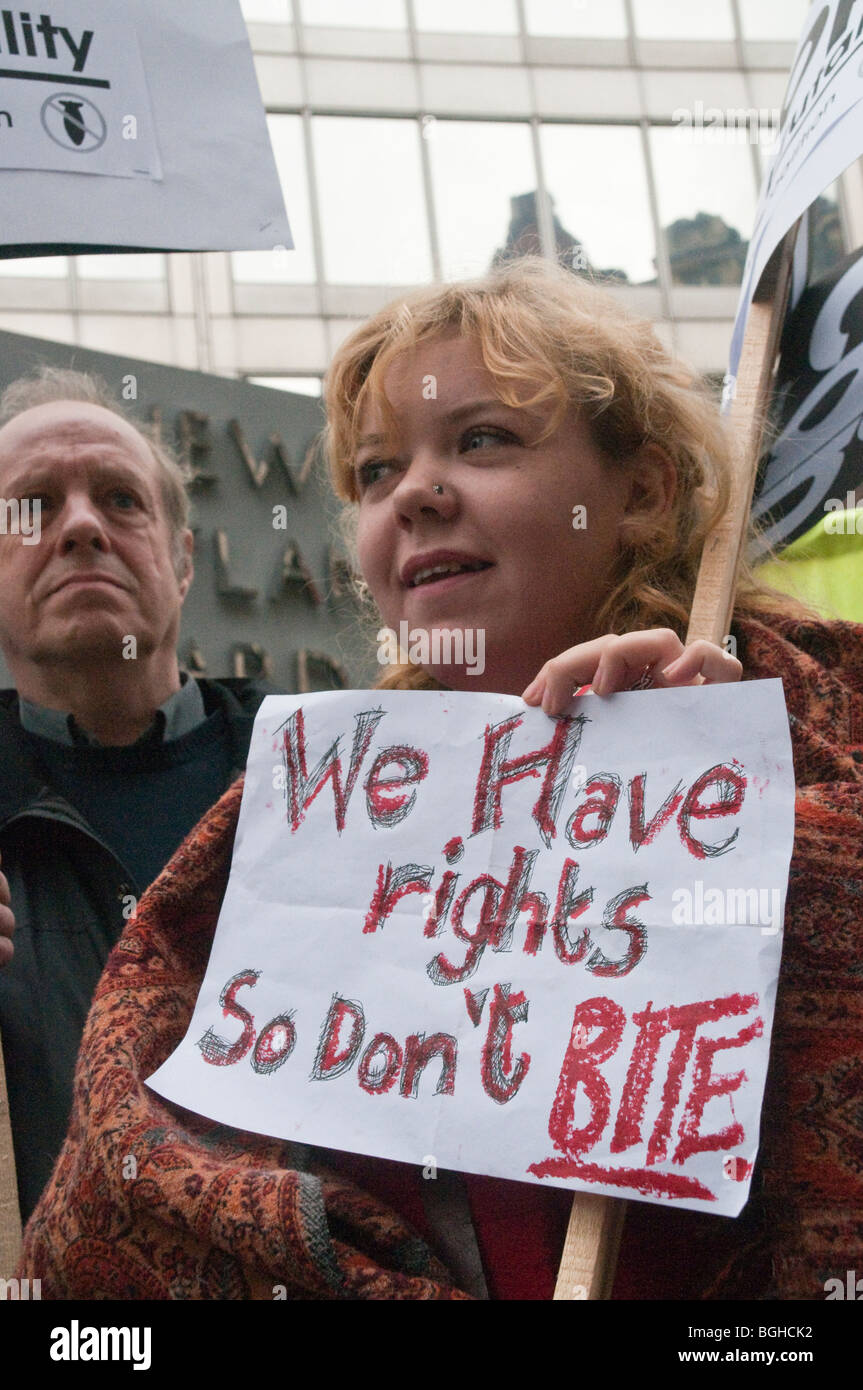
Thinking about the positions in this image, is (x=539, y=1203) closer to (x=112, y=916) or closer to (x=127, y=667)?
(x=112, y=916)

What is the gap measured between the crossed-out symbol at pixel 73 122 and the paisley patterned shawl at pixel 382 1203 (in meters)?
1.31

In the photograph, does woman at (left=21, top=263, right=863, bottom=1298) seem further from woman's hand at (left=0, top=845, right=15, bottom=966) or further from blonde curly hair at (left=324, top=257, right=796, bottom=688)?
woman's hand at (left=0, top=845, right=15, bottom=966)

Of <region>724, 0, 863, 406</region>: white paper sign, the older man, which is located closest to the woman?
<region>724, 0, 863, 406</region>: white paper sign

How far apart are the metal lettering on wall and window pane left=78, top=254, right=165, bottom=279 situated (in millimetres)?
Result: 6940

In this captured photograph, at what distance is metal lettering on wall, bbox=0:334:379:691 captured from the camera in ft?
18.9

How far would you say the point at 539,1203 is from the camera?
1.22m

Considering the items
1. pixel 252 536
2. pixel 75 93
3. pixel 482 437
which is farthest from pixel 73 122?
pixel 252 536

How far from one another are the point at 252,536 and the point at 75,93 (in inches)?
159

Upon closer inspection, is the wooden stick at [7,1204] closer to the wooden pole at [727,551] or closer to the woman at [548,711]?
the woman at [548,711]

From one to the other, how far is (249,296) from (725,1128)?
1239 centimetres

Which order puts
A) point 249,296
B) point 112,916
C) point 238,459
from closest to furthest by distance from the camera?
1. point 112,916
2. point 238,459
3. point 249,296

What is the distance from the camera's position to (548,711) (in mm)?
1294

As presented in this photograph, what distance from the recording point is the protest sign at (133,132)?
6.41 feet
